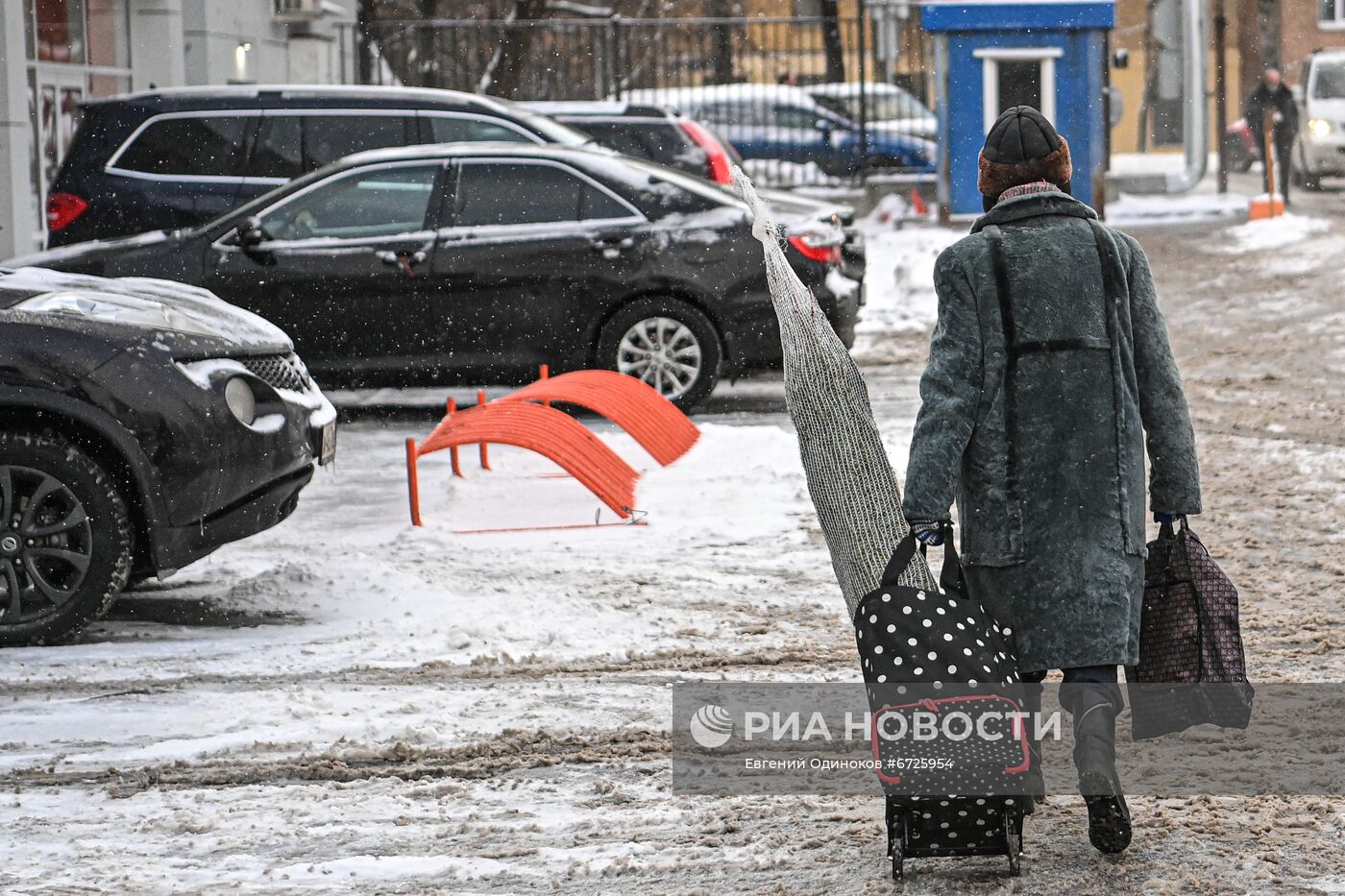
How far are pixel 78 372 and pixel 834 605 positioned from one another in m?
2.65

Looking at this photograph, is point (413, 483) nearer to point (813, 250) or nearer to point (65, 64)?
point (813, 250)

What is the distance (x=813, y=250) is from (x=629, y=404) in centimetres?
240

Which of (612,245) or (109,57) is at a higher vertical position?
(109,57)

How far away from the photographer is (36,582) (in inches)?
249

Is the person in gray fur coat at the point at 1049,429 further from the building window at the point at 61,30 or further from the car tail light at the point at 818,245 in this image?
the building window at the point at 61,30

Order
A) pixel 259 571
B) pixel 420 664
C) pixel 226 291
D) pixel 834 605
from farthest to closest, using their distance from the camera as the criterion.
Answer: pixel 226 291 < pixel 259 571 < pixel 834 605 < pixel 420 664

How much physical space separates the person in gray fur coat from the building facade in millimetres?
12064

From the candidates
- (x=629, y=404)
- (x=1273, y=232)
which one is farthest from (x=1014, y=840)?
(x=1273, y=232)

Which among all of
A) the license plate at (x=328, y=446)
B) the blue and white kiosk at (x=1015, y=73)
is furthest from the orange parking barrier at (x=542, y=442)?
the blue and white kiosk at (x=1015, y=73)

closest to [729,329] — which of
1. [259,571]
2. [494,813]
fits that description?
[259,571]

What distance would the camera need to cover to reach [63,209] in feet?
42.6

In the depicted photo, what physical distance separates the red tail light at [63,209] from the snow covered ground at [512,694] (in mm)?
3807

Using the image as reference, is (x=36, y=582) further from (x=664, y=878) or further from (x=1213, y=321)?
(x=1213, y=321)

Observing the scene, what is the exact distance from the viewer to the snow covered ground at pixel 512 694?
4.23 meters
